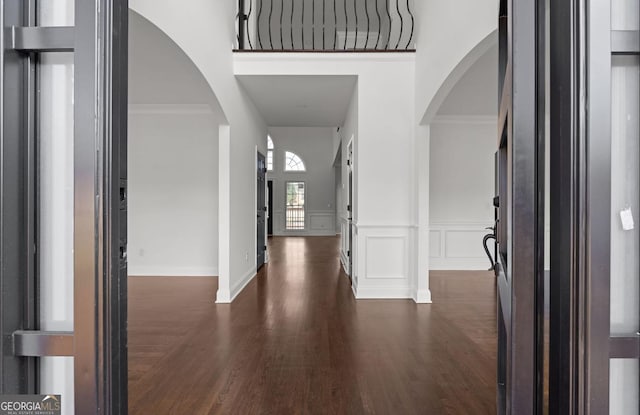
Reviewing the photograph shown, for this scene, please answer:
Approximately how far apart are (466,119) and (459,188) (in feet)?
4.09

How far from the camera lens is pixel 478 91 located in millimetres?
4867

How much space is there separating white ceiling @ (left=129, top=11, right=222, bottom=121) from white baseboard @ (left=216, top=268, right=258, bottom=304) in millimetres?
2057

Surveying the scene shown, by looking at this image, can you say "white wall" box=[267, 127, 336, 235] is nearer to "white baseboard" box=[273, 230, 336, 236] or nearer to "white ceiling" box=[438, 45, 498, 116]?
"white baseboard" box=[273, 230, 336, 236]

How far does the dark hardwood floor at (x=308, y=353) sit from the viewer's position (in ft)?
6.62

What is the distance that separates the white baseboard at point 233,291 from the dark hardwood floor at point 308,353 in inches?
4.2

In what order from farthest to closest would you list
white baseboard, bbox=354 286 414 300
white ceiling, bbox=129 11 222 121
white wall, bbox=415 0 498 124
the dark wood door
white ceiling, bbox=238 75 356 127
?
1. the dark wood door
2. white ceiling, bbox=238 75 356 127
3. white baseboard, bbox=354 286 414 300
4. white ceiling, bbox=129 11 222 121
5. white wall, bbox=415 0 498 124

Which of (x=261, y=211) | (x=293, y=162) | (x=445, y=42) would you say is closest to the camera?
(x=445, y=42)

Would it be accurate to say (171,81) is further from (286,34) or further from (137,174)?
(286,34)

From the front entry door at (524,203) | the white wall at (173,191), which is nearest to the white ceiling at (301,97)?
the white wall at (173,191)

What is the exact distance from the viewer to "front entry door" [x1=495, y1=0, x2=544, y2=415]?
983 millimetres

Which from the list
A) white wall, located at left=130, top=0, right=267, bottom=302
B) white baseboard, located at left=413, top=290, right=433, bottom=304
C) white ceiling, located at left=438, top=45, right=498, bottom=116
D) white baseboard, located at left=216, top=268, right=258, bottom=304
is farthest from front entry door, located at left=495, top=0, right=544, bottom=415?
white baseboard, located at left=216, top=268, right=258, bottom=304

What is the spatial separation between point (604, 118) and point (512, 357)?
2.23 feet

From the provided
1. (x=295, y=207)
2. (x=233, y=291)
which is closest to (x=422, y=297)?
(x=233, y=291)
